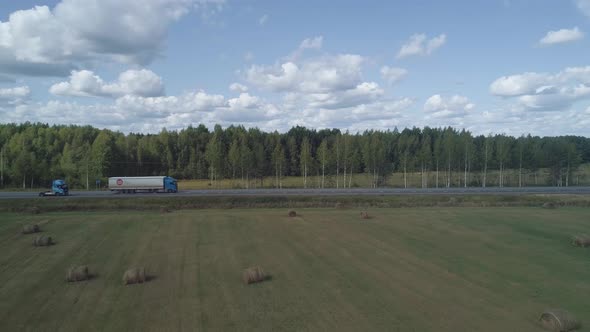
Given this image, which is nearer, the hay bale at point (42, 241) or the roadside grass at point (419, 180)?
the hay bale at point (42, 241)

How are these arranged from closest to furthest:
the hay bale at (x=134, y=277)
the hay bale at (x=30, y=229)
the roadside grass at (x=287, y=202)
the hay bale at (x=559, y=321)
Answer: the hay bale at (x=559, y=321) → the hay bale at (x=134, y=277) → the hay bale at (x=30, y=229) → the roadside grass at (x=287, y=202)

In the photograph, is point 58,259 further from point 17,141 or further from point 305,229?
point 17,141

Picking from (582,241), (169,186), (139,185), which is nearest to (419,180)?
(169,186)

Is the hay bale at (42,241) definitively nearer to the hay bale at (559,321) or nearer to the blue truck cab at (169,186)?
the hay bale at (559,321)

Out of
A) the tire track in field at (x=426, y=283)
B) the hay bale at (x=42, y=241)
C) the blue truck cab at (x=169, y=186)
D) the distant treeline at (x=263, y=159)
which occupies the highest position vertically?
the distant treeline at (x=263, y=159)

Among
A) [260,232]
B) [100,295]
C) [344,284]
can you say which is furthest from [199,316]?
[260,232]

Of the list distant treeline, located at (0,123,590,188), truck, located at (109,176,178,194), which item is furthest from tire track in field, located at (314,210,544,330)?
distant treeline, located at (0,123,590,188)

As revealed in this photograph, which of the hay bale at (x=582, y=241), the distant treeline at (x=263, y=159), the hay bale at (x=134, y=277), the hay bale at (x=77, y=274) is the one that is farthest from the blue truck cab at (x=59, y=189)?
the hay bale at (x=582, y=241)
